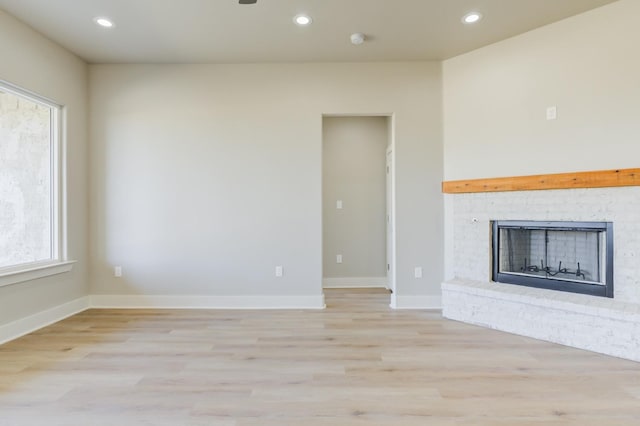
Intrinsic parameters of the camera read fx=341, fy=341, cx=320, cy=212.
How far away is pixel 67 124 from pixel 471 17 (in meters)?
4.06

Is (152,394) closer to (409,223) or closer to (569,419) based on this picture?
(569,419)

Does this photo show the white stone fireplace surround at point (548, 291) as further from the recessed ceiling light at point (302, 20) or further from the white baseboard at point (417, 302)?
the recessed ceiling light at point (302, 20)

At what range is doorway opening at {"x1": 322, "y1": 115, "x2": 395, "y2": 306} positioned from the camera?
492 centimetres

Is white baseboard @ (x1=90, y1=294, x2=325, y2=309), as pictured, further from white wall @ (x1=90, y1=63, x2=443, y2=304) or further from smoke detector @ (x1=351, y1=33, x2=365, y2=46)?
smoke detector @ (x1=351, y1=33, x2=365, y2=46)

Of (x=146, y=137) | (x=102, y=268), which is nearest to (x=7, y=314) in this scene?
(x=102, y=268)

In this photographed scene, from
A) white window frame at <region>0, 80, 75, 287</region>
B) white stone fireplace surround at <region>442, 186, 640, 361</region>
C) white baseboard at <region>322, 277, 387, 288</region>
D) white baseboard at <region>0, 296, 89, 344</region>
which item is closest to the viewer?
white stone fireplace surround at <region>442, 186, 640, 361</region>

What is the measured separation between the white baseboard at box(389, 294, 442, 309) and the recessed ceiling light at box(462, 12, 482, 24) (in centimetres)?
274

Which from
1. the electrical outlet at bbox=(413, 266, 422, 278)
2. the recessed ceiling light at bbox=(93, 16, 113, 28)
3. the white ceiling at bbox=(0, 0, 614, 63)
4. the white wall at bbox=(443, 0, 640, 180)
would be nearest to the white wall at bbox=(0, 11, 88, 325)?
the white ceiling at bbox=(0, 0, 614, 63)

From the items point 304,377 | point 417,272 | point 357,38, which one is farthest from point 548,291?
point 357,38

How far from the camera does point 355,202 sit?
16.3 ft

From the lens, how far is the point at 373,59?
3723 mm

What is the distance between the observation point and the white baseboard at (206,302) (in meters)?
3.81

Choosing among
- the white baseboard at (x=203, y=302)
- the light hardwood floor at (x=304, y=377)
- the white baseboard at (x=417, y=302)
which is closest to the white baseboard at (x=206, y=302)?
the white baseboard at (x=203, y=302)

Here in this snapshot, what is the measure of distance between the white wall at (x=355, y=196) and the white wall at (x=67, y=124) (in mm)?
2946
